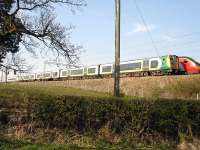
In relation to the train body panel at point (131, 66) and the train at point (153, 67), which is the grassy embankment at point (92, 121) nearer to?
the train at point (153, 67)

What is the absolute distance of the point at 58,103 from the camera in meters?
13.8

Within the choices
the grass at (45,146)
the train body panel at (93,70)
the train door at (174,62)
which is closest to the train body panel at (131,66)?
the train door at (174,62)

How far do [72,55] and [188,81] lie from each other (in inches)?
749

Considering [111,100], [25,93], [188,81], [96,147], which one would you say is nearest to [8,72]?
[25,93]

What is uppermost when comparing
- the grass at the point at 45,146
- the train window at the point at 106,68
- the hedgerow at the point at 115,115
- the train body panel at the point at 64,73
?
the train window at the point at 106,68

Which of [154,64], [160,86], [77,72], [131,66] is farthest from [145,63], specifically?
[77,72]

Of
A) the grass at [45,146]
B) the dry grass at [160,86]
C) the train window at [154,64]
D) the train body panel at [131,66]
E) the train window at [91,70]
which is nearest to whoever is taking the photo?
the grass at [45,146]

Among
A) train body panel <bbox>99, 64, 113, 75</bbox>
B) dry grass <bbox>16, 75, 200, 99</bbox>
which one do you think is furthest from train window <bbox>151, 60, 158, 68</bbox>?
train body panel <bbox>99, 64, 113, 75</bbox>

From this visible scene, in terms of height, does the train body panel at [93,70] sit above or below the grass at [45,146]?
above

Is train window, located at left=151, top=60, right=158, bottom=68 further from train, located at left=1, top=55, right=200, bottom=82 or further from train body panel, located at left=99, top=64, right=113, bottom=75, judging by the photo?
train body panel, located at left=99, top=64, right=113, bottom=75

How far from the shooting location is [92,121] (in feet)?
47.2

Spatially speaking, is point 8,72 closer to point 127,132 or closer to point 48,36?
point 48,36

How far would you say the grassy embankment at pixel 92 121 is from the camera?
44.2ft

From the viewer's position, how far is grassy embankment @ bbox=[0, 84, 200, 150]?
530 inches
